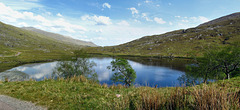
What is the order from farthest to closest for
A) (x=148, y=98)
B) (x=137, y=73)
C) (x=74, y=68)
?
(x=137, y=73) → (x=74, y=68) → (x=148, y=98)

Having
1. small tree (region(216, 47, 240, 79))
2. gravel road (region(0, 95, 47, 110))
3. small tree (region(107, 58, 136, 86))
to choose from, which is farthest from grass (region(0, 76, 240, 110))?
small tree (region(107, 58, 136, 86))

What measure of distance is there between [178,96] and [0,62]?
150731mm

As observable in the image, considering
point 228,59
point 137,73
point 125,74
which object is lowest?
point 137,73

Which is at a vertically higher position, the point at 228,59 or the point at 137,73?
the point at 228,59

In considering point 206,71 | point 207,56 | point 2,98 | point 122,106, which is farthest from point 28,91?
point 207,56

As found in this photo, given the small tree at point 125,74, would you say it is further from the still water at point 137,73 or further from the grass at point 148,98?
the grass at point 148,98

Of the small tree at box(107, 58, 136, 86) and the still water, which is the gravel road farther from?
the still water

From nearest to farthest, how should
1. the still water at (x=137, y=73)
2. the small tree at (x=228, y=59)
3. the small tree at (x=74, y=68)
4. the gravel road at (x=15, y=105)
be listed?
1. the gravel road at (x=15, y=105)
2. the small tree at (x=228, y=59)
3. the small tree at (x=74, y=68)
4. the still water at (x=137, y=73)

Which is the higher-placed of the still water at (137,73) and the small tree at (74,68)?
the small tree at (74,68)

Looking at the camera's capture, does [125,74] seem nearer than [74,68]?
Yes

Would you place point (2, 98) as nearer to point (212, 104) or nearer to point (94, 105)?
point (94, 105)

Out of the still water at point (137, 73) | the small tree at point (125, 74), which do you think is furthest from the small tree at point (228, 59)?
the small tree at point (125, 74)

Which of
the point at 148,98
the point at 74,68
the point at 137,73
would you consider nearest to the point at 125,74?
the point at 74,68

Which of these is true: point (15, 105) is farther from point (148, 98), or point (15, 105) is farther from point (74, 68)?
point (74, 68)
